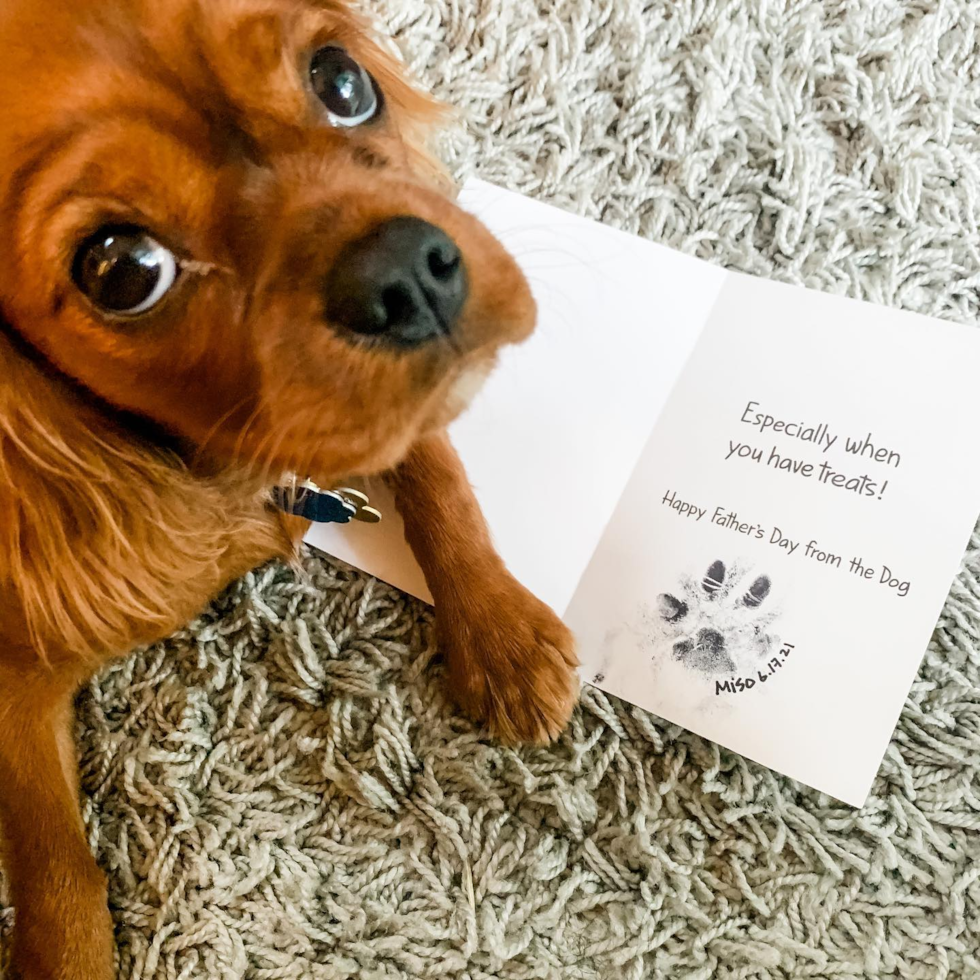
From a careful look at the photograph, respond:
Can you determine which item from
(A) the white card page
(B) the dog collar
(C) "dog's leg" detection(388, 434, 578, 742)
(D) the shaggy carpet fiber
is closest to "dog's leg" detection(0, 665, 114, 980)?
(D) the shaggy carpet fiber

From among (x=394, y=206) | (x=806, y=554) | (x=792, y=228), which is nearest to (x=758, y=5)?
(x=792, y=228)

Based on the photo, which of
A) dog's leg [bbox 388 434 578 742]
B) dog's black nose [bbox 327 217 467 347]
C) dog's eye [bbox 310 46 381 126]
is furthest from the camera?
dog's leg [bbox 388 434 578 742]

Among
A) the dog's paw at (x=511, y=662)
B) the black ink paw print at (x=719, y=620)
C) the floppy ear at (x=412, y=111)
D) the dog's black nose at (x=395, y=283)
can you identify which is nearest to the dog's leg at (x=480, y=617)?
the dog's paw at (x=511, y=662)

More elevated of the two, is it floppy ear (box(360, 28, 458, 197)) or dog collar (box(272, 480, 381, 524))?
floppy ear (box(360, 28, 458, 197))

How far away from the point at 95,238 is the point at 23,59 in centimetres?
16

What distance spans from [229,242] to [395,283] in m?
0.18

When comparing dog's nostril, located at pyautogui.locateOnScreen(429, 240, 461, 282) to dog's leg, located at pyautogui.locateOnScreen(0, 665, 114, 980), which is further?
dog's leg, located at pyautogui.locateOnScreen(0, 665, 114, 980)

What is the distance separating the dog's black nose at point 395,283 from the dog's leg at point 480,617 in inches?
17.7

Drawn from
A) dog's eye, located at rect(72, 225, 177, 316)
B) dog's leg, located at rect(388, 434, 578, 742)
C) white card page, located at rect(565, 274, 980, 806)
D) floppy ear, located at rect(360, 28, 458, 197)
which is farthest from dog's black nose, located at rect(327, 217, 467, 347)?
white card page, located at rect(565, 274, 980, 806)

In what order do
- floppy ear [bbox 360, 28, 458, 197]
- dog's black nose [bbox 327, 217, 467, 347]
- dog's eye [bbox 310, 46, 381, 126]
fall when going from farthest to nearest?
floppy ear [bbox 360, 28, 458, 197], dog's eye [bbox 310, 46, 381, 126], dog's black nose [bbox 327, 217, 467, 347]

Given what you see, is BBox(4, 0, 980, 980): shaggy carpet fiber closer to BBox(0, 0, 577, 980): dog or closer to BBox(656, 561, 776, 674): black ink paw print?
BBox(656, 561, 776, 674): black ink paw print

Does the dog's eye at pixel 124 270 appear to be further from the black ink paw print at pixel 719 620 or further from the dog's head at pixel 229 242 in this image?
the black ink paw print at pixel 719 620

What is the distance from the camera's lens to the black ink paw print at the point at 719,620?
4.12 feet

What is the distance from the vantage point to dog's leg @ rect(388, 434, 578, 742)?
1239 mm
